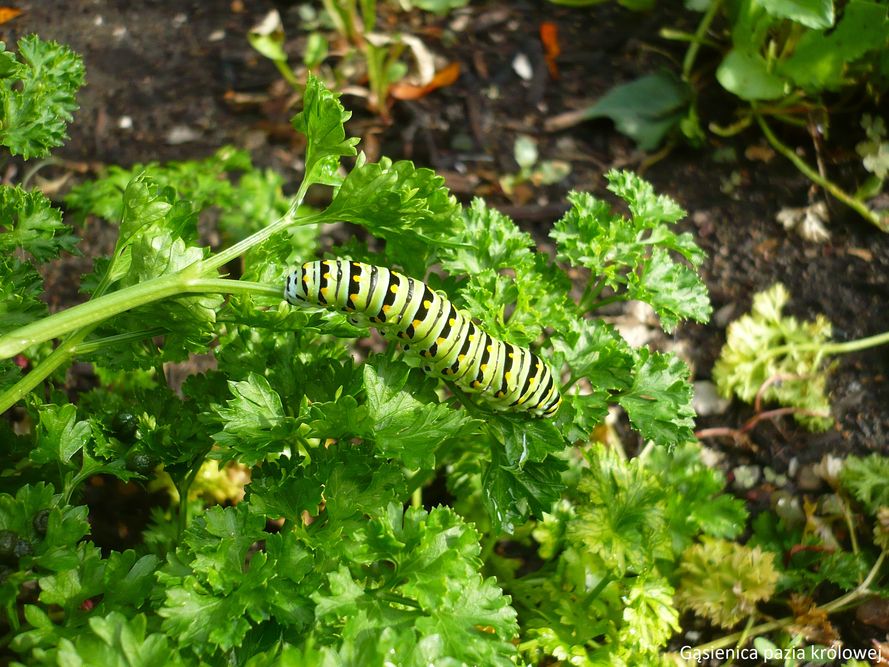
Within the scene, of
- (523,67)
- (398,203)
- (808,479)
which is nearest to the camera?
(398,203)

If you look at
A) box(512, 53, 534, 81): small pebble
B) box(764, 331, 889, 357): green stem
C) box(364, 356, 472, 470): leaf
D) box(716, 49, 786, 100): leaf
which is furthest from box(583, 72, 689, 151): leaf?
box(364, 356, 472, 470): leaf

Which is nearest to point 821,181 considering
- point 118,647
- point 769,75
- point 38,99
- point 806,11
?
point 769,75

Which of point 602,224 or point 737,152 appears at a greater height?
point 602,224

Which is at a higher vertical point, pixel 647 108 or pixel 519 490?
pixel 647 108

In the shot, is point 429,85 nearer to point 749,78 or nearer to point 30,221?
point 749,78

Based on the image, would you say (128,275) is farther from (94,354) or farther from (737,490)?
→ (737,490)

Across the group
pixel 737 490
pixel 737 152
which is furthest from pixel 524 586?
pixel 737 152

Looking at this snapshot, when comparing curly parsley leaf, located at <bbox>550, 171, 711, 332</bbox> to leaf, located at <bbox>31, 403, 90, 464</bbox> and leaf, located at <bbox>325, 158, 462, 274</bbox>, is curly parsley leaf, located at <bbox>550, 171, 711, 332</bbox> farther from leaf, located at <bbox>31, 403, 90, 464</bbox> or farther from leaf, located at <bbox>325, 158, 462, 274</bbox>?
leaf, located at <bbox>31, 403, 90, 464</bbox>

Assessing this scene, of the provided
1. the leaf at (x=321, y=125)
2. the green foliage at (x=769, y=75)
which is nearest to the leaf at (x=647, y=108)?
the green foliage at (x=769, y=75)
